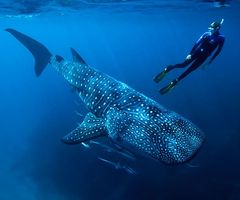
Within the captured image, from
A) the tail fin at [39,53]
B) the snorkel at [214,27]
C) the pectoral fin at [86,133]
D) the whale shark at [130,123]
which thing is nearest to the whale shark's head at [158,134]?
the whale shark at [130,123]

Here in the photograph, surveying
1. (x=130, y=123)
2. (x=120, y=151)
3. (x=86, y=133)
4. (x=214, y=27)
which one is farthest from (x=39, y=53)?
(x=214, y=27)

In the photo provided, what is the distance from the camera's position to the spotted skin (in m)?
5.29

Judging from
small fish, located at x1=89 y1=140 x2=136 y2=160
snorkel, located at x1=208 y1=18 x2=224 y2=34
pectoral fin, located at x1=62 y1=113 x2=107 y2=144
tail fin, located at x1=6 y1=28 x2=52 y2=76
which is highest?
snorkel, located at x1=208 y1=18 x2=224 y2=34

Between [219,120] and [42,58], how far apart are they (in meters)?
11.7

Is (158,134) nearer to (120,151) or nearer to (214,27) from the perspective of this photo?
(120,151)

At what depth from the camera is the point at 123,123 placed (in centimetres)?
622

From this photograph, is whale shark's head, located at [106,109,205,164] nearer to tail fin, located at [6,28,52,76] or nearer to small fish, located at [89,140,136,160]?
small fish, located at [89,140,136,160]

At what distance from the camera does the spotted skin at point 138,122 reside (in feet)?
17.3

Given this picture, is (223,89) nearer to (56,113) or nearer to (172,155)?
(56,113)

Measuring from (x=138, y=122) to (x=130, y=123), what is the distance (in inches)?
7.8

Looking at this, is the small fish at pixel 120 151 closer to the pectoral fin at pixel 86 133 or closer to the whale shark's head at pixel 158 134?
the pectoral fin at pixel 86 133

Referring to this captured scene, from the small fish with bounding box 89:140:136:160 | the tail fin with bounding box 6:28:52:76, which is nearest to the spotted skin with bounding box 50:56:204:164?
the small fish with bounding box 89:140:136:160

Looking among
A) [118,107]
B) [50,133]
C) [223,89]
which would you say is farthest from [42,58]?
[223,89]

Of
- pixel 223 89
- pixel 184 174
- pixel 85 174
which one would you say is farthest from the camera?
pixel 223 89
